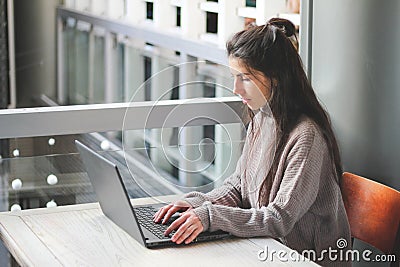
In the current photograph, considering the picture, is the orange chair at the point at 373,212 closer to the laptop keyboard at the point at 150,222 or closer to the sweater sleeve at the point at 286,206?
the sweater sleeve at the point at 286,206

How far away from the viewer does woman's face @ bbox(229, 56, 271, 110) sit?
1670mm

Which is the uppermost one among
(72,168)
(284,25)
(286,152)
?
(284,25)

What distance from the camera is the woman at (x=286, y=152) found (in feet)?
5.26

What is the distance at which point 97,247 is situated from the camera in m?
1.48

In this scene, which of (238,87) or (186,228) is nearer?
(186,228)

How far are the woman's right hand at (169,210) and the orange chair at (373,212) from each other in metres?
0.40

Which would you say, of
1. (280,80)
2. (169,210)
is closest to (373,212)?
(280,80)

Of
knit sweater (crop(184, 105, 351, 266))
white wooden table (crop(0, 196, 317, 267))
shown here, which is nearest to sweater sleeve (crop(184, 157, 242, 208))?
knit sweater (crop(184, 105, 351, 266))

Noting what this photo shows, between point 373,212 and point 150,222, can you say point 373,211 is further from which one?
point 150,222

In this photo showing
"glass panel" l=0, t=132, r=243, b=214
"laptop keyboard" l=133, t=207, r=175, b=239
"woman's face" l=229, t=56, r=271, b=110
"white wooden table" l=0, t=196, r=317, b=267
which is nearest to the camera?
"white wooden table" l=0, t=196, r=317, b=267

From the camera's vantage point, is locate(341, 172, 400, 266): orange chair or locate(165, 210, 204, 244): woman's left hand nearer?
locate(165, 210, 204, 244): woman's left hand

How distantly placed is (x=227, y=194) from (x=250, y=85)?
260 mm

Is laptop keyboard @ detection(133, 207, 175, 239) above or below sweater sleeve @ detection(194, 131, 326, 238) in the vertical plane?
below

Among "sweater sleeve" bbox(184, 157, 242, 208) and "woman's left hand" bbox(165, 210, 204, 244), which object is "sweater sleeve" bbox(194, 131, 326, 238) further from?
"sweater sleeve" bbox(184, 157, 242, 208)
